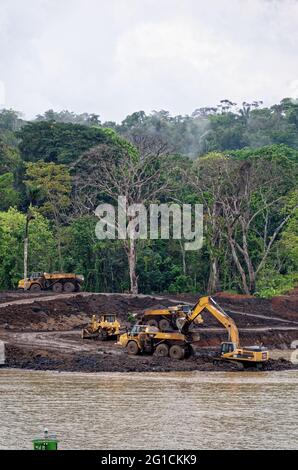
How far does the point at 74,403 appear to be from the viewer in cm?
3666

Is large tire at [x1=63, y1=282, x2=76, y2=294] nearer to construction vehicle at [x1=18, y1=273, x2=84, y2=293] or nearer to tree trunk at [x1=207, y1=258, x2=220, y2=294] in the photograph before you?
construction vehicle at [x1=18, y1=273, x2=84, y2=293]

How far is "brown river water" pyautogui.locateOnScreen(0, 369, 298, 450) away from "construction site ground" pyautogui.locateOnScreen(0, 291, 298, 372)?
197 cm

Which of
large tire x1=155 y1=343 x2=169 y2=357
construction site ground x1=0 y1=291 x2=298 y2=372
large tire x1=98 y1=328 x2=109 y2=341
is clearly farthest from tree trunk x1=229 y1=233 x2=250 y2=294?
large tire x1=155 y1=343 x2=169 y2=357

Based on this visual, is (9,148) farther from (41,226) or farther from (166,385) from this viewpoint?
(166,385)

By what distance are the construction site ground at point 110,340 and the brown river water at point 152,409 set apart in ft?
6.45

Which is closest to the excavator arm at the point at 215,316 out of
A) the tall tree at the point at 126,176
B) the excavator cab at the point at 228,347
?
the excavator cab at the point at 228,347

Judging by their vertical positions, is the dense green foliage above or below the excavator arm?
above

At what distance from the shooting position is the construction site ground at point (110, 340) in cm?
4678

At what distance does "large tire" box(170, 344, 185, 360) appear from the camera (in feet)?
157

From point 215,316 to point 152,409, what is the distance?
12972 mm

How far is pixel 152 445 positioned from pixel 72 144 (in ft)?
216

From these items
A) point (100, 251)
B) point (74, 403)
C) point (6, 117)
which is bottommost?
point (74, 403)

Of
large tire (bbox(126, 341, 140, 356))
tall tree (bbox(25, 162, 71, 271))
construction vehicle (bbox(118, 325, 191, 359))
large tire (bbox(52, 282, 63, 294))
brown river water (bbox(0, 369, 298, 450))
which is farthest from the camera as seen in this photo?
tall tree (bbox(25, 162, 71, 271))

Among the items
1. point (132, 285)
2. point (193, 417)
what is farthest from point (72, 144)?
point (193, 417)
